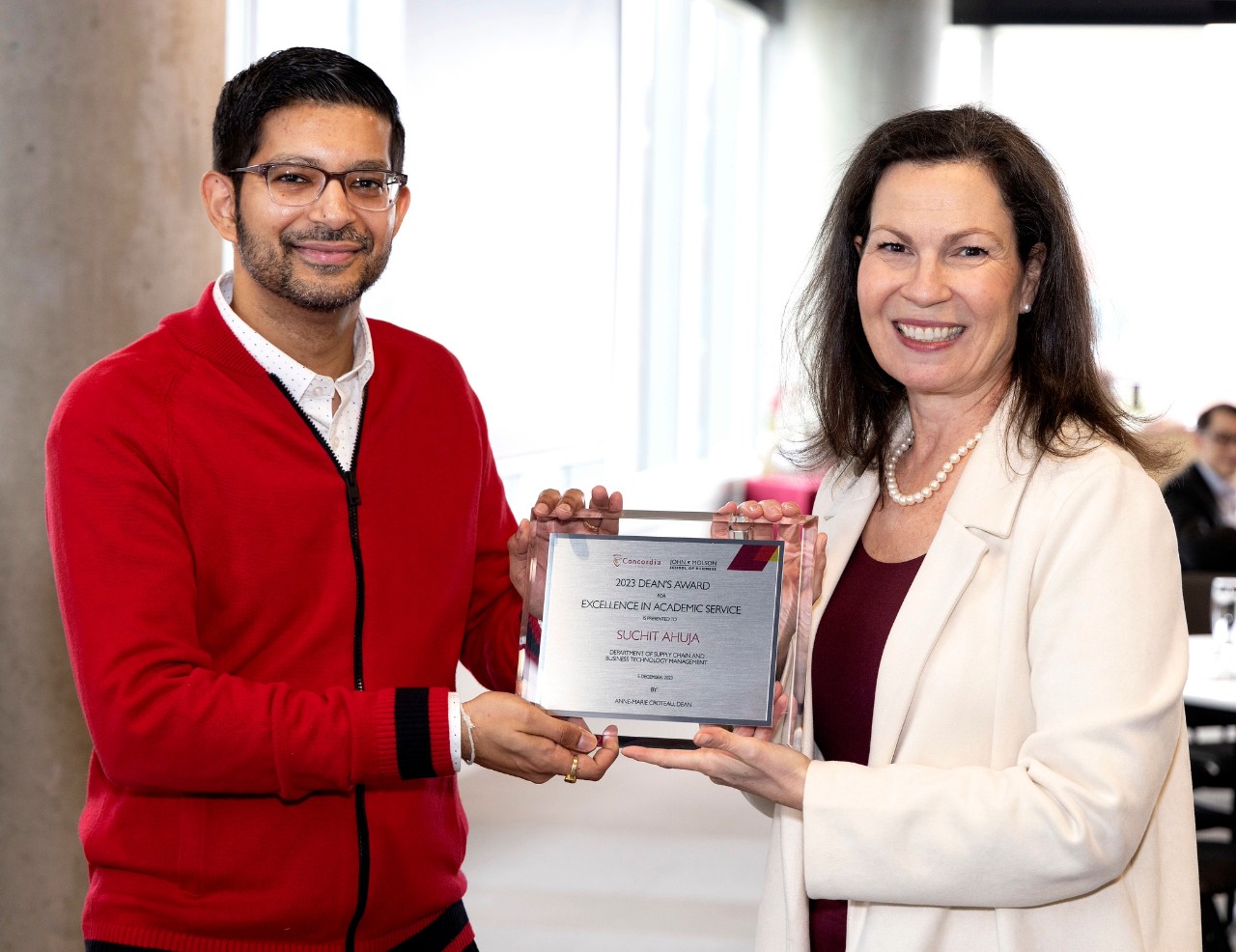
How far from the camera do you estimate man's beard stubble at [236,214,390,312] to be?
6.59 ft

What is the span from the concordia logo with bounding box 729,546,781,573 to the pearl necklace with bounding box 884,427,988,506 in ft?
0.90

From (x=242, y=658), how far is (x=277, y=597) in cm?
10

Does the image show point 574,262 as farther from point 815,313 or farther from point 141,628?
point 141,628

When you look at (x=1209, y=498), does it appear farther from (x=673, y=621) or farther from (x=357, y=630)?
(x=357, y=630)

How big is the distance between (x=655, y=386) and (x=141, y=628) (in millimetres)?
8220

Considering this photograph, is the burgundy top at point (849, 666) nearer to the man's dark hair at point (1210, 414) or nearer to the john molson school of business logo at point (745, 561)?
the john molson school of business logo at point (745, 561)

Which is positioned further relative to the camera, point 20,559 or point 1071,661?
point 20,559

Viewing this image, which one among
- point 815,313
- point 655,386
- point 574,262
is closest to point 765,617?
point 815,313

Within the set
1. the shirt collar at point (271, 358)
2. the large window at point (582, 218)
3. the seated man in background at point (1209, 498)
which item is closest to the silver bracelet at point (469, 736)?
the shirt collar at point (271, 358)

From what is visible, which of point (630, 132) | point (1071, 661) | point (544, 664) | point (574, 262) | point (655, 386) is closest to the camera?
point (1071, 661)

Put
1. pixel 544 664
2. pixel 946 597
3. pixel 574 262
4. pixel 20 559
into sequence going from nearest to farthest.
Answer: pixel 946 597, pixel 544 664, pixel 20 559, pixel 574 262

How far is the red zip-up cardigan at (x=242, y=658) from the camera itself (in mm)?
1820

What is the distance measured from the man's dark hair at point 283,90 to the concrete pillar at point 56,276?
1288 millimetres

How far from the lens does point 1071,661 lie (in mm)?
1655
